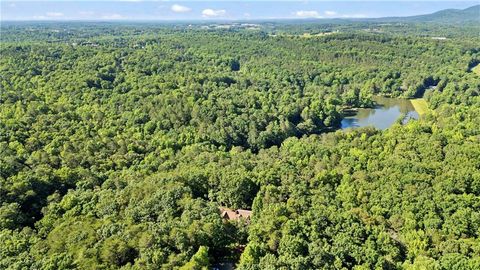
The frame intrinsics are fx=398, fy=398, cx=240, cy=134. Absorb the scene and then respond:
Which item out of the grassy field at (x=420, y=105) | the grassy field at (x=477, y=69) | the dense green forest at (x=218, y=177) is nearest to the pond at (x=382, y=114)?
the grassy field at (x=420, y=105)

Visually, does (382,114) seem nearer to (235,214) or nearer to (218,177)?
(218,177)

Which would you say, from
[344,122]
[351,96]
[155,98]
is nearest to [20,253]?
[155,98]

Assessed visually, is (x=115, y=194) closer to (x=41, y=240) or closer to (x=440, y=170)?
(x=41, y=240)

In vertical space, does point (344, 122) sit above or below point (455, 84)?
below

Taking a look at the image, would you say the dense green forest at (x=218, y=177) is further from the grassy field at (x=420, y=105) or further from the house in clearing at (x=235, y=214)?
the grassy field at (x=420, y=105)

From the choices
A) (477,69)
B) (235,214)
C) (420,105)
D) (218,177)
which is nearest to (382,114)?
(420,105)
